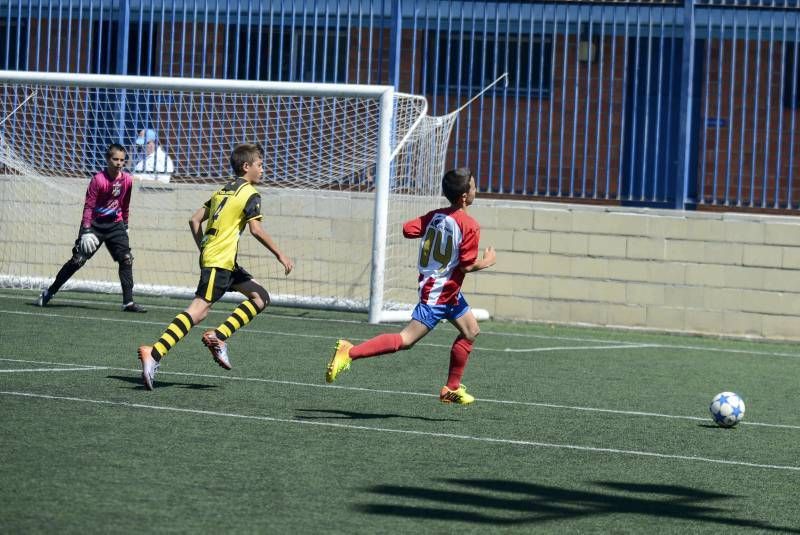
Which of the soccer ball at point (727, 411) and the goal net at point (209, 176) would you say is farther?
the goal net at point (209, 176)

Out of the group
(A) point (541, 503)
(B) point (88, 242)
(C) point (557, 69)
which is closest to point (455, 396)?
(A) point (541, 503)

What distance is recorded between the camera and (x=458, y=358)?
898cm

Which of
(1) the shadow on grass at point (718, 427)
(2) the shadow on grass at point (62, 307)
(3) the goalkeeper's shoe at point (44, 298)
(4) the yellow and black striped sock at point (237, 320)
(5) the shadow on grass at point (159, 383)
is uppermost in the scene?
(4) the yellow and black striped sock at point (237, 320)

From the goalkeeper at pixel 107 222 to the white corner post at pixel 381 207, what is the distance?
2.49 meters

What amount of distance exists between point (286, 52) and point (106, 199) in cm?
348

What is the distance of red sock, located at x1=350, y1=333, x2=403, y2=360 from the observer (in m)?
8.71

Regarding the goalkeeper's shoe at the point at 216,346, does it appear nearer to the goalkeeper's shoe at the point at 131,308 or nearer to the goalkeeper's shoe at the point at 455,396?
the goalkeeper's shoe at the point at 455,396

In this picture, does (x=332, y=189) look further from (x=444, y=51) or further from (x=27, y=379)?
(x=27, y=379)

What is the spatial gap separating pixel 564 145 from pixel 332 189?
2739mm

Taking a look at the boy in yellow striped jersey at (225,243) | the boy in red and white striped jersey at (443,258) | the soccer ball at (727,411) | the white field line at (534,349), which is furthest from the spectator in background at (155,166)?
the soccer ball at (727,411)

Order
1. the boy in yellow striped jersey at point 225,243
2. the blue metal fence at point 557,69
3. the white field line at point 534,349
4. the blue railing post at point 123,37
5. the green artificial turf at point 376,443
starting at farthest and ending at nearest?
the blue railing post at point 123,37 < the blue metal fence at point 557,69 < the white field line at point 534,349 < the boy in yellow striped jersey at point 225,243 < the green artificial turf at point 376,443

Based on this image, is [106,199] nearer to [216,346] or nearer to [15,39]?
[15,39]

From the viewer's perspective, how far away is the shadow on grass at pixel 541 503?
578 centimetres

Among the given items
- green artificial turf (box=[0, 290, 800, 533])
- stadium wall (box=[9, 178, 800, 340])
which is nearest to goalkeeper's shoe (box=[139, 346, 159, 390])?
green artificial turf (box=[0, 290, 800, 533])
